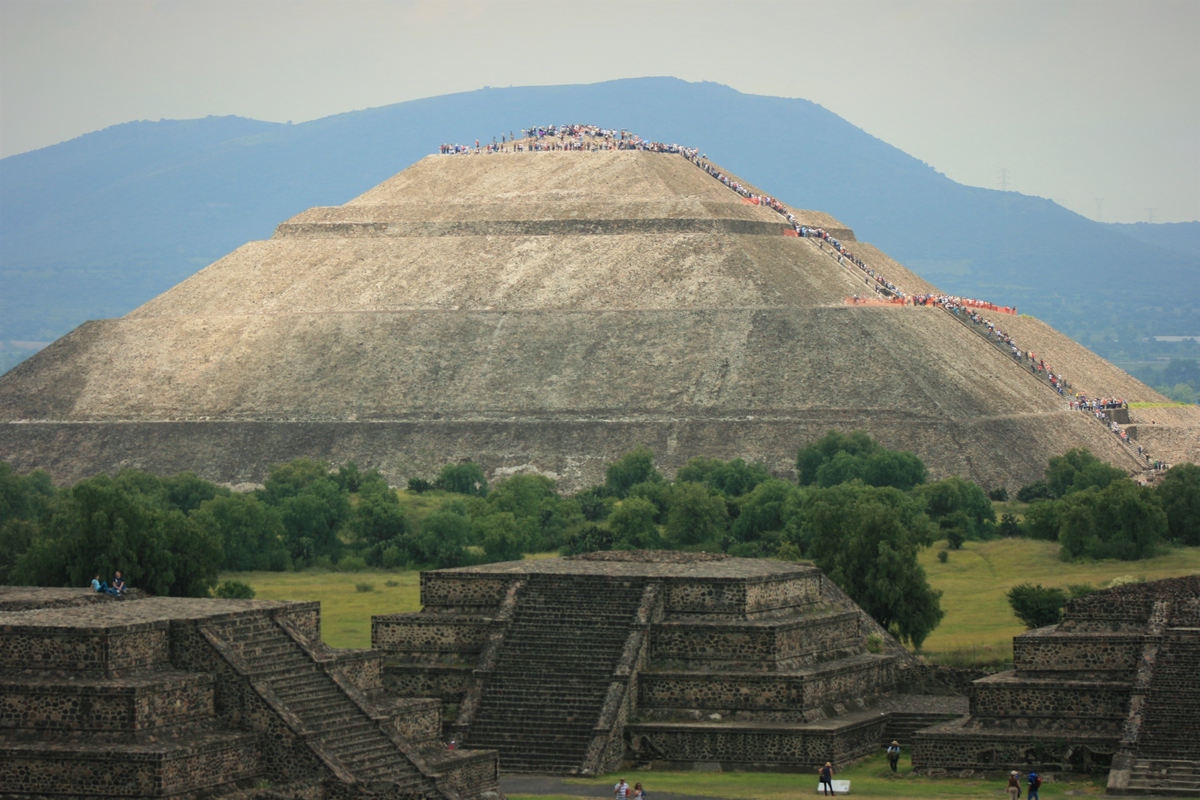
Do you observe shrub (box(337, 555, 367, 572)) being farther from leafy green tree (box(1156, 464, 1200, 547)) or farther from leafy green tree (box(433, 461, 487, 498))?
leafy green tree (box(1156, 464, 1200, 547))

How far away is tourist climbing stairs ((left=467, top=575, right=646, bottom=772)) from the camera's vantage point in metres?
43.8

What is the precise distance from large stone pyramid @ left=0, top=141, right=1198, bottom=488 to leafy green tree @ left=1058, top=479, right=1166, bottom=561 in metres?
22.8

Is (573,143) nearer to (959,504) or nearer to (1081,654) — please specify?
(959,504)

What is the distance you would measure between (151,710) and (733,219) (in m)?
90.3

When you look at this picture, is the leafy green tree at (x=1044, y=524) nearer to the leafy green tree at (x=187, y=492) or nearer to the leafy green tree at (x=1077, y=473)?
the leafy green tree at (x=1077, y=473)

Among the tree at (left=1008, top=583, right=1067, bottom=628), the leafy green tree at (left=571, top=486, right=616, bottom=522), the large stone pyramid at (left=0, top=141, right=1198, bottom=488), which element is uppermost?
the large stone pyramid at (left=0, top=141, right=1198, bottom=488)

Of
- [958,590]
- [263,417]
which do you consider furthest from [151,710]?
[263,417]

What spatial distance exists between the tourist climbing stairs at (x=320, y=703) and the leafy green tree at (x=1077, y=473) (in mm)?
52889

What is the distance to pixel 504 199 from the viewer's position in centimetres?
13025

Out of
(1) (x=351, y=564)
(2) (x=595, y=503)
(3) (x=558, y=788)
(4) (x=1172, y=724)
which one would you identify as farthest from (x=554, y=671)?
(2) (x=595, y=503)

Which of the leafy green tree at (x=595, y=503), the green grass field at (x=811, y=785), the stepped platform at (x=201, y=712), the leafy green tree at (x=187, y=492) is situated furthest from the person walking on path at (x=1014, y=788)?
the leafy green tree at (x=187, y=492)

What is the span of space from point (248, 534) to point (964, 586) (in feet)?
79.3

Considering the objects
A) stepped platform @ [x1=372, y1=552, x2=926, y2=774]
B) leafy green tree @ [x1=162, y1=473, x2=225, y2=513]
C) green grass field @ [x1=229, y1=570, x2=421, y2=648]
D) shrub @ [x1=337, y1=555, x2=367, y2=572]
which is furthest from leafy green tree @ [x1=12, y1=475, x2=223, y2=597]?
leafy green tree @ [x1=162, y1=473, x2=225, y2=513]

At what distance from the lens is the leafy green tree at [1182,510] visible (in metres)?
74.2
